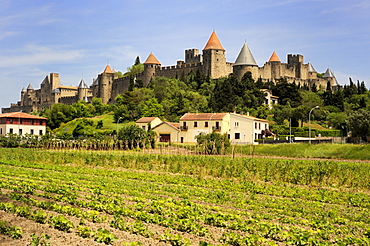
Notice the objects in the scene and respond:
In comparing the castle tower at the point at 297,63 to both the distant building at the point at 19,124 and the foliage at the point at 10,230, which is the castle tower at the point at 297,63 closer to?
the distant building at the point at 19,124

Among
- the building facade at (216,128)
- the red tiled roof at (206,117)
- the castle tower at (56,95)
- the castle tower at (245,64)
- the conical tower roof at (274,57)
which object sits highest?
the conical tower roof at (274,57)

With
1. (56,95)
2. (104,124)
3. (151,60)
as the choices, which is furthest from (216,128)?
(56,95)

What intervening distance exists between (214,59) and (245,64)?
5.30 metres

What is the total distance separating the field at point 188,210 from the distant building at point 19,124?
39.7 m

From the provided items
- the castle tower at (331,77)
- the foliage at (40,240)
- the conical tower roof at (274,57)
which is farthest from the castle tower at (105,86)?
the foliage at (40,240)

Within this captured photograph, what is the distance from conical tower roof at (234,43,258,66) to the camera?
7825 cm

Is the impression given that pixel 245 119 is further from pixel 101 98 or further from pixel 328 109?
pixel 101 98

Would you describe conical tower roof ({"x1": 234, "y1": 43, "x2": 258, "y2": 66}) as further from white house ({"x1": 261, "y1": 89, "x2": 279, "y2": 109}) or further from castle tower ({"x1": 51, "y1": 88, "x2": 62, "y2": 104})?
castle tower ({"x1": 51, "y1": 88, "x2": 62, "y2": 104})

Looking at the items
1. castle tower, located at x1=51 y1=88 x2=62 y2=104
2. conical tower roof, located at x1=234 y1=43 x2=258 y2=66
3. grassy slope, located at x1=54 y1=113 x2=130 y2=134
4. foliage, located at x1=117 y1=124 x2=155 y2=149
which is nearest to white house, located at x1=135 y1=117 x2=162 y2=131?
grassy slope, located at x1=54 y1=113 x2=130 y2=134

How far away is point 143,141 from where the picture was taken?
1698 inches

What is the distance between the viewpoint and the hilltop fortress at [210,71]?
257 feet

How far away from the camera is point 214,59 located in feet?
256

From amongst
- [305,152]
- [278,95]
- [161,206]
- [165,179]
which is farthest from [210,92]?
[161,206]

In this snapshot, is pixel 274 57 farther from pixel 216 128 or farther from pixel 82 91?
pixel 82 91
